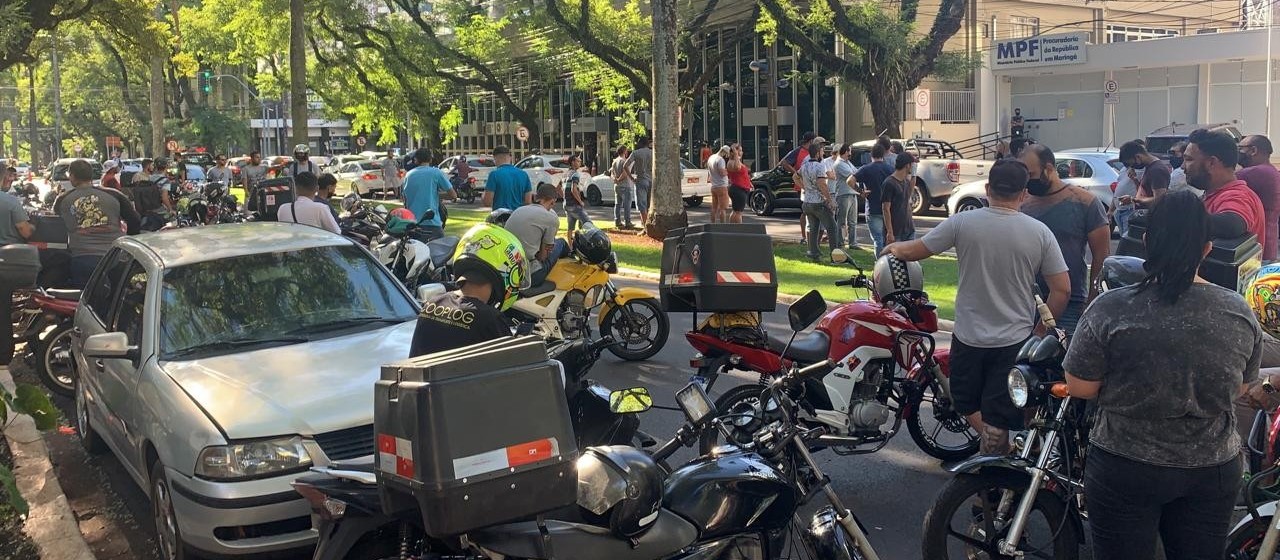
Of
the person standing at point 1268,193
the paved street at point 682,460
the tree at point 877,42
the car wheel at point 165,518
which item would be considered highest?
the tree at point 877,42

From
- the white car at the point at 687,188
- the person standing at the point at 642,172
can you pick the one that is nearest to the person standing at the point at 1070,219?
the person standing at the point at 642,172

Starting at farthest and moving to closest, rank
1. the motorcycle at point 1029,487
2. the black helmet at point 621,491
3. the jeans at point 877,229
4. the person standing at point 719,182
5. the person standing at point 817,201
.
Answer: the person standing at point 719,182 < the person standing at point 817,201 < the jeans at point 877,229 < the motorcycle at point 1029,487 < the black helmet at point 621,491

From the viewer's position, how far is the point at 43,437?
26.4ft

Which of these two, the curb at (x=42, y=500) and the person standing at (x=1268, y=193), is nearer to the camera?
the curb at (x=42, y=500)

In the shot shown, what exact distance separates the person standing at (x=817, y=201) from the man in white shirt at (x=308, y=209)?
278 inches

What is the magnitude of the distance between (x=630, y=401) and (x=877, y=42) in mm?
27848

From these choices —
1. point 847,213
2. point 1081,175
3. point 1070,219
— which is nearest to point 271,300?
point 1070,219

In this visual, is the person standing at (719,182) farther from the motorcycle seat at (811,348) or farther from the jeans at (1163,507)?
the jeans at (1163,507)

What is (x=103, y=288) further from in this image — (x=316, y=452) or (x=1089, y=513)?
(x=1089, y=513)

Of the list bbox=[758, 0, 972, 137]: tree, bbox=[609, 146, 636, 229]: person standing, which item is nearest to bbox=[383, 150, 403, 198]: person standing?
bbox=[758, 0, 972, 137]: tree

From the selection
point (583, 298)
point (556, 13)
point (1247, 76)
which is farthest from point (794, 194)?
point (1247, 76)

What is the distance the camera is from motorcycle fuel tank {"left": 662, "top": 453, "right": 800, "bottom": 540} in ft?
13.0

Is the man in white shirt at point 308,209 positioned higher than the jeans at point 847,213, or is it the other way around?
the man in white shirt at point 308,209

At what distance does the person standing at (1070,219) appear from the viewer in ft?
23.0
